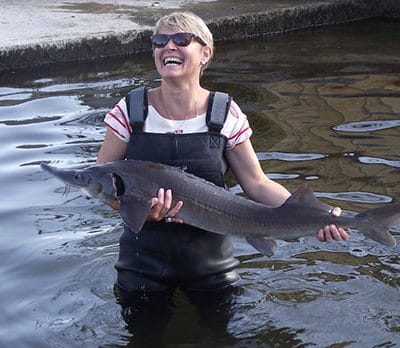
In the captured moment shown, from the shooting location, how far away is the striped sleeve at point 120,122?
4.43 metres

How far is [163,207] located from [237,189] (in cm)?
257

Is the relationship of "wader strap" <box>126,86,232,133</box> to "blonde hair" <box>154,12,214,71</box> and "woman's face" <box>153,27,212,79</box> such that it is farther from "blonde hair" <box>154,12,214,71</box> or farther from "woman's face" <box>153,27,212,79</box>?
"blonde hair" <box>154,12,214,71</box>

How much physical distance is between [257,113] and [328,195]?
2.27m

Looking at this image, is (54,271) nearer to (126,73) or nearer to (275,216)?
(275,216)

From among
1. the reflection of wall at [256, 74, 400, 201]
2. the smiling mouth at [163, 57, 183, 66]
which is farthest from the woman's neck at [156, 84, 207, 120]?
the reflection of wall at [256, 74, 400, 201]

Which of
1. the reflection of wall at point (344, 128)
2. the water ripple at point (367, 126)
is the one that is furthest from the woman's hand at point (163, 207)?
the water ripple at point (367, 126)

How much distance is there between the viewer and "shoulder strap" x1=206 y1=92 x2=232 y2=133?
4371 mm

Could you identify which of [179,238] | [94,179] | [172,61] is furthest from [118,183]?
[172,61]

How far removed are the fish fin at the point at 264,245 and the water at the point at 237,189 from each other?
58cm

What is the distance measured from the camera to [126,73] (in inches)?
416

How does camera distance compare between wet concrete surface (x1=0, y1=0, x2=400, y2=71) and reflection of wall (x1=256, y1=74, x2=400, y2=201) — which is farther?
wet concrete surface (x1=0, y1=0, x2=400, y2=71)

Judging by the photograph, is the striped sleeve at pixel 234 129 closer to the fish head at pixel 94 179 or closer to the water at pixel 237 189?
the fish head at pixel 94 179

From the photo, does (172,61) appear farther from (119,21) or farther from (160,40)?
(119,21)

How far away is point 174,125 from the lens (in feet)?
14.4
